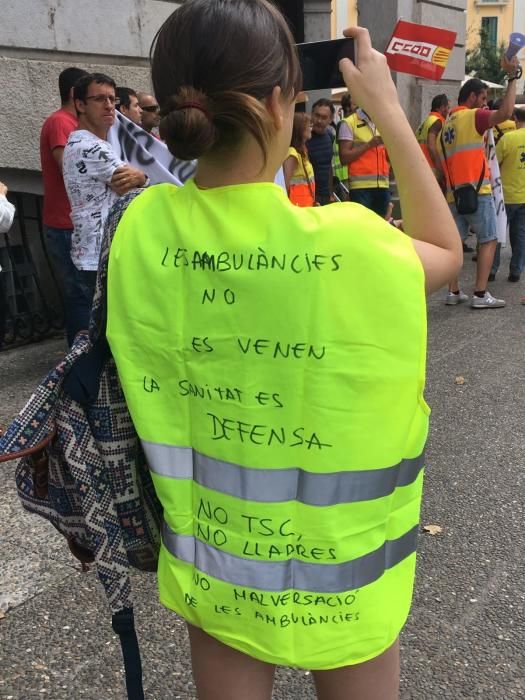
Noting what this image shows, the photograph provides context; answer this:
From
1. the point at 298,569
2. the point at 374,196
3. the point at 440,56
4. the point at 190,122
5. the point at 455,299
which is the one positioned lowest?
the point at 455,299

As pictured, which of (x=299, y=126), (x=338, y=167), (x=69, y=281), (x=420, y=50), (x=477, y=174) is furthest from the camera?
(x=338, y=167)

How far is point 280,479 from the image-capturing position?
1.14 meters

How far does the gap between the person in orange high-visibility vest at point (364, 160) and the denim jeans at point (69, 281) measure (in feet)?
12.0

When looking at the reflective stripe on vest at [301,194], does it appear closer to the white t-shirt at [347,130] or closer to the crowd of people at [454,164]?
the crowd of people at [454,164]

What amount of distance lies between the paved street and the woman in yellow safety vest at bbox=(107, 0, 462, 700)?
1.23 metres

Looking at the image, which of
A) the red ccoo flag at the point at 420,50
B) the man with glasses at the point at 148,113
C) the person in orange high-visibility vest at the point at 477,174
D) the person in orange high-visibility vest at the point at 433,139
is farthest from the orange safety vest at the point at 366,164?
the man with glasses at the point at 148,113

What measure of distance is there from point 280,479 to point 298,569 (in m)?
0.16

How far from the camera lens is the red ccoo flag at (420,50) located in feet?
18.7

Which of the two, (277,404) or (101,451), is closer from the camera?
(277,404)

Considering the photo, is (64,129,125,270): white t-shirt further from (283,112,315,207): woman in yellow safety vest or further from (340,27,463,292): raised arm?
(340,27,463,292): raised arm

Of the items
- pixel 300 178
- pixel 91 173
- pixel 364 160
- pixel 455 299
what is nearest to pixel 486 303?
pixel 455 299

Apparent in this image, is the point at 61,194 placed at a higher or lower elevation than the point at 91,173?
lower

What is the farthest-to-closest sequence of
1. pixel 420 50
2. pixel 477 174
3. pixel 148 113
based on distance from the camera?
pixel 477 174
pixel 148 113
pixel 420 50

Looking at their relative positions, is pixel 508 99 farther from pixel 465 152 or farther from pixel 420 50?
pixel 420 50
